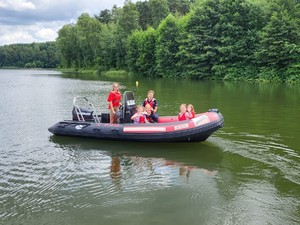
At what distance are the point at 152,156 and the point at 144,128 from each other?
1020 millimetres

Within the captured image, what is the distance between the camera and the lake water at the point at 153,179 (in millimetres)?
5734

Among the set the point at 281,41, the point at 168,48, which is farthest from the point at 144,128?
the point at 168,48

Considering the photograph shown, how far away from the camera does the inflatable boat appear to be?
377 inches

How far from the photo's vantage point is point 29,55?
4929 inches

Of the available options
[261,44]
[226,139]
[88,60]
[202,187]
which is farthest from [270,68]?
[88,60]

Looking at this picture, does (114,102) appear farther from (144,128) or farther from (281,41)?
(281,41)

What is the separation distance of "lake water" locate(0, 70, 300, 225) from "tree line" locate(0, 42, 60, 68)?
4480 inches

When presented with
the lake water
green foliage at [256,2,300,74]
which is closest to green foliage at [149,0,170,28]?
green foliage at [256,2,300,74]

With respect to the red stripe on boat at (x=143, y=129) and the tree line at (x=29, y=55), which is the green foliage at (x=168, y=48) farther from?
the tree line at (x=29, y=55)

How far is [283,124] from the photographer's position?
12.8 meters

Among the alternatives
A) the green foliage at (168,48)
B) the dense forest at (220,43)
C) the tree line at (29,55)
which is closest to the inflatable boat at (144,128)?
the dense forest at (220,43)

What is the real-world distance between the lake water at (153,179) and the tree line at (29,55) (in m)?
114

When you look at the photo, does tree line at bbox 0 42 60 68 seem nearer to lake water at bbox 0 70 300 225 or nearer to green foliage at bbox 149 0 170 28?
green foliage at bbox 149 0 170 28

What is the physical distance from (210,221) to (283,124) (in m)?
8.38
